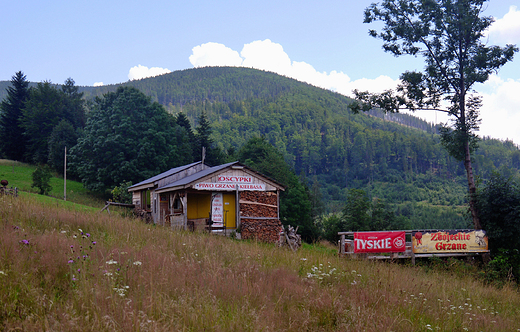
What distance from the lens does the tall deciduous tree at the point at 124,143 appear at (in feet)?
153

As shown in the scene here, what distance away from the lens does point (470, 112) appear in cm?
2216

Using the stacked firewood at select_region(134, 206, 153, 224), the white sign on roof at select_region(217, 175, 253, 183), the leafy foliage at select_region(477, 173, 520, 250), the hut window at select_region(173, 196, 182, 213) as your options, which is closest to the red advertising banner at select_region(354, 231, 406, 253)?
the leafy foliage at select_region(477, 173, 520, 250)

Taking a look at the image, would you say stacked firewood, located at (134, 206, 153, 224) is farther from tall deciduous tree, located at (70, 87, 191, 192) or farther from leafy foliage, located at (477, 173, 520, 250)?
leafy foliage, located at (477, 173, 520, 250)

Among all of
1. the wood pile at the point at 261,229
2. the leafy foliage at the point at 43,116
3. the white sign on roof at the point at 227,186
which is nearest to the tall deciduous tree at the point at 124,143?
the leafy foliage at the point at 43,116

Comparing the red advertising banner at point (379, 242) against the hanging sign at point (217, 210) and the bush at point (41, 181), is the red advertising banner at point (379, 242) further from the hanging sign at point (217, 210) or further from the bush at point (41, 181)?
the bush at point (41, 181)

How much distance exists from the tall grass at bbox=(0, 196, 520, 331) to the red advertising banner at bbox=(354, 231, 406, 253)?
8.26 meters

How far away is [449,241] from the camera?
17.9 m

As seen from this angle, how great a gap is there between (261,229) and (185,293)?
17535mm

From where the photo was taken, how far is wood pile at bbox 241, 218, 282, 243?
21.8 meters

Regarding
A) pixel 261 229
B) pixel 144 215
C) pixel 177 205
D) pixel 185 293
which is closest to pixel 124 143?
pixel 144 215

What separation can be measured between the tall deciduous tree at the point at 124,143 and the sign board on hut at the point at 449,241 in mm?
36266

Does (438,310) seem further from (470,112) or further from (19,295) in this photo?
(470,112)

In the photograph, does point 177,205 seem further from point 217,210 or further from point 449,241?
point 449,241

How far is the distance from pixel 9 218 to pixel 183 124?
60118mm
